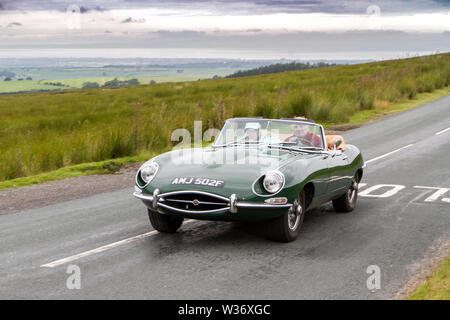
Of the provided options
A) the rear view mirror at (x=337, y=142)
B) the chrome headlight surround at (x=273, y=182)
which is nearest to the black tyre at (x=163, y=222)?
the chrome headlight surround at (x=273, y=182)

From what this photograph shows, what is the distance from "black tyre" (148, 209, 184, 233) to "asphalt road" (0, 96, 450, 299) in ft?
0.36

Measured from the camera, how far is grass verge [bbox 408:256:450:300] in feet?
17.1

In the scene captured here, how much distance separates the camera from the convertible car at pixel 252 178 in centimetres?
657

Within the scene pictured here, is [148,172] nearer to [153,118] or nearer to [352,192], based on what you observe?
[352,192]

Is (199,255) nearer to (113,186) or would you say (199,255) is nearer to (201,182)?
(201,182)

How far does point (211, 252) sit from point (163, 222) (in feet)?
3.44

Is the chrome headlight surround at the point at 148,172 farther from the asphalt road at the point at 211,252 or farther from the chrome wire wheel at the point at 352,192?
the chrome wire wheel at the point at 352,192

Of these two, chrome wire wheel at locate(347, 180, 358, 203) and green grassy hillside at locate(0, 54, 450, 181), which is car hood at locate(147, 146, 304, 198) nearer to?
chrome wire wheel at locate(347, 180, 358, 203)

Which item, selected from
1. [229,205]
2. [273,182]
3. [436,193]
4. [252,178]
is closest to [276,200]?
[273,182]

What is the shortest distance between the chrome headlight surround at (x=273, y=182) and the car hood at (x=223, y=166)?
0.39 feet

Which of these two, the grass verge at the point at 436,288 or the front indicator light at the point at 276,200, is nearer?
the grass verge at the point at 436,288

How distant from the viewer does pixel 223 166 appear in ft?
23.1

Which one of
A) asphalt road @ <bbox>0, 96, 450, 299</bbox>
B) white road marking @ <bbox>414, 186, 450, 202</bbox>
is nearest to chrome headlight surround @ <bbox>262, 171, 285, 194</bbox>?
asphalt road @ <bbox>0, 96, 450, 299</bbox>
